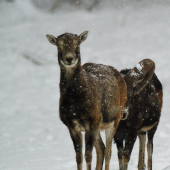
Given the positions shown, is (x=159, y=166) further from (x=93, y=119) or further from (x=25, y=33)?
(x=25, y=33)

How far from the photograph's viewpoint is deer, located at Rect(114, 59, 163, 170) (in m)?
5.73

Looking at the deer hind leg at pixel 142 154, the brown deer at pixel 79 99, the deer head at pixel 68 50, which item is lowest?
the deer hind leg at pixel 142 154

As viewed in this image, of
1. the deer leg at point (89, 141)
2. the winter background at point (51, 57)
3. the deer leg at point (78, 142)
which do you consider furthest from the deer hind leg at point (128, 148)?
the winter background at point (51, 57)

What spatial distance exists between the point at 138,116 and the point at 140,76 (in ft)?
2.49

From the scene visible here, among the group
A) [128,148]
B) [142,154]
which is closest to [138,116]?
[128,148]

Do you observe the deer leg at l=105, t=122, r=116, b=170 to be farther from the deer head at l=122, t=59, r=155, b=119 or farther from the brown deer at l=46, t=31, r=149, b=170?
the deer head at l=122, t=59, r=155, b=119

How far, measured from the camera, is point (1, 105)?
540 inches

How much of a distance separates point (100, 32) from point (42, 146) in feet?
37.8

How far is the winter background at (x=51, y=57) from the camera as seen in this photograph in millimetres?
9445

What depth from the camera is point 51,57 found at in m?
17.3

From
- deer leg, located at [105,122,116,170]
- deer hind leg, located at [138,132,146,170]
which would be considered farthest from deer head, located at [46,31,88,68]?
deer hind leg, located at [138,132,146,170]

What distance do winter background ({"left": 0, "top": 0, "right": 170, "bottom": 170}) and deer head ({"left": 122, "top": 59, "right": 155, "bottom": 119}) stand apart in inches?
77.0

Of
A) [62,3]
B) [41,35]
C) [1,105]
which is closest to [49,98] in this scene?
[1,105]

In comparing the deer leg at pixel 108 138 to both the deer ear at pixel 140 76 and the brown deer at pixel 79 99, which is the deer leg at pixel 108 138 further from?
the deer ear at pixel 140 76
